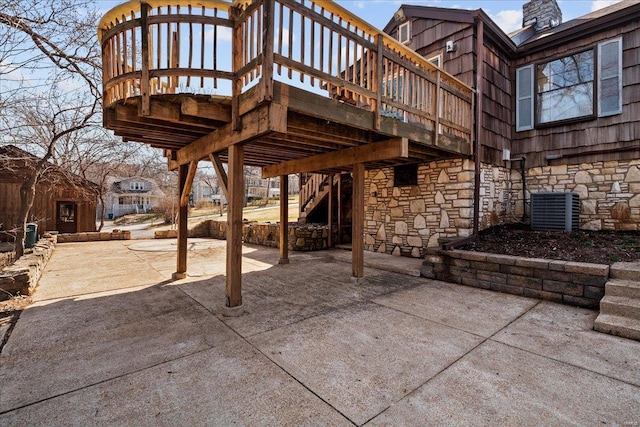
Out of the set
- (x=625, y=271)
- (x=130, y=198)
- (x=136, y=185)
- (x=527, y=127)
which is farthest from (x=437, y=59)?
(x=136, y=185)

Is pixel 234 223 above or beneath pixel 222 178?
beneath

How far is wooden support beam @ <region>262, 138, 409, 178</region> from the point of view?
4.47 metres

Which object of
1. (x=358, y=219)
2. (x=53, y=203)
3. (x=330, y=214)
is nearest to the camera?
(x=358, y=219)

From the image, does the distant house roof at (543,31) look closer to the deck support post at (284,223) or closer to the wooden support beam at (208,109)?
the deck support post at (284,223)

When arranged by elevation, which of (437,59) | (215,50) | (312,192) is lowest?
(312,192)

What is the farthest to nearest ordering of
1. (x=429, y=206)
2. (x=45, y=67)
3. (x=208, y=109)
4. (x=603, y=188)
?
1. (x=429, y=206)
2. (x=603, y=188)
3. (x=45, y=67)
4. (x=208, y=109)

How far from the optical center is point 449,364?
8.14ft

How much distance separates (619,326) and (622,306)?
1.08ft

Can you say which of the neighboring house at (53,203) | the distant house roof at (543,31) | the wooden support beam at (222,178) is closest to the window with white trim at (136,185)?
the neighboring house at (53,203)

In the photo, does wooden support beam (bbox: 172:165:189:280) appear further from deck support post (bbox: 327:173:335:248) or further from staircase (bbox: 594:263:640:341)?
staircase (bbox: 594:263:640:341)

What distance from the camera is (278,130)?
118 inches

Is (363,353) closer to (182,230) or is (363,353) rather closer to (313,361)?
(313,361)

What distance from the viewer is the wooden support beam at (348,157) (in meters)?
4.47

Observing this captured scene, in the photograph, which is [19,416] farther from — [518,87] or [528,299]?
[518,87]
